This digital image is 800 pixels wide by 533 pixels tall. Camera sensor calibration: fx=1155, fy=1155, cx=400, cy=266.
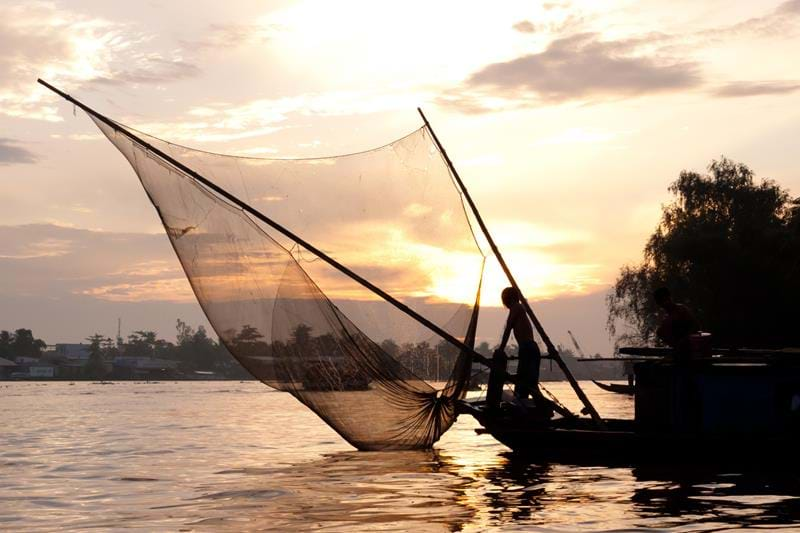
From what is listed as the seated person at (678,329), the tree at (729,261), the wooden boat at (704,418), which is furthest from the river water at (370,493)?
the tree at (729,261)

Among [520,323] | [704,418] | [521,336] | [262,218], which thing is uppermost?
[262,218]

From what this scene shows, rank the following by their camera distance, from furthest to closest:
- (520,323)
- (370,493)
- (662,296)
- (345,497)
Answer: (520,323)
(662,296)
(370,493)
(345,497)

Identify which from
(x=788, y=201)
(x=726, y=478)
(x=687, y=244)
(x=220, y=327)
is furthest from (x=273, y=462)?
(x=788, y=201)

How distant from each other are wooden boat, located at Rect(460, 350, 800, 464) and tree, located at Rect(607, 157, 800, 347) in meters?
30.9

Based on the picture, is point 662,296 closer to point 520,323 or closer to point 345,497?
point 520,323

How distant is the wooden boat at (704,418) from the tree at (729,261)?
30.9m

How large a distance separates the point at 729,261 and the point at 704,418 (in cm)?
3425

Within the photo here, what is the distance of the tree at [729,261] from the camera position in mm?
50062

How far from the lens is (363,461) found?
22.0 metres

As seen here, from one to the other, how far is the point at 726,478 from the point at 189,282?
9799 millimetres

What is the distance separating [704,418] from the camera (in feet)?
62.0

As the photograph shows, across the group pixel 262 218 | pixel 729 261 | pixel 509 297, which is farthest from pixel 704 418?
pixel 729 261

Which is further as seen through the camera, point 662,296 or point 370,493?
point 662,296

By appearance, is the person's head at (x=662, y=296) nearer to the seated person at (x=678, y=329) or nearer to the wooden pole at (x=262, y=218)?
the seated person at (x=678, y=329)
